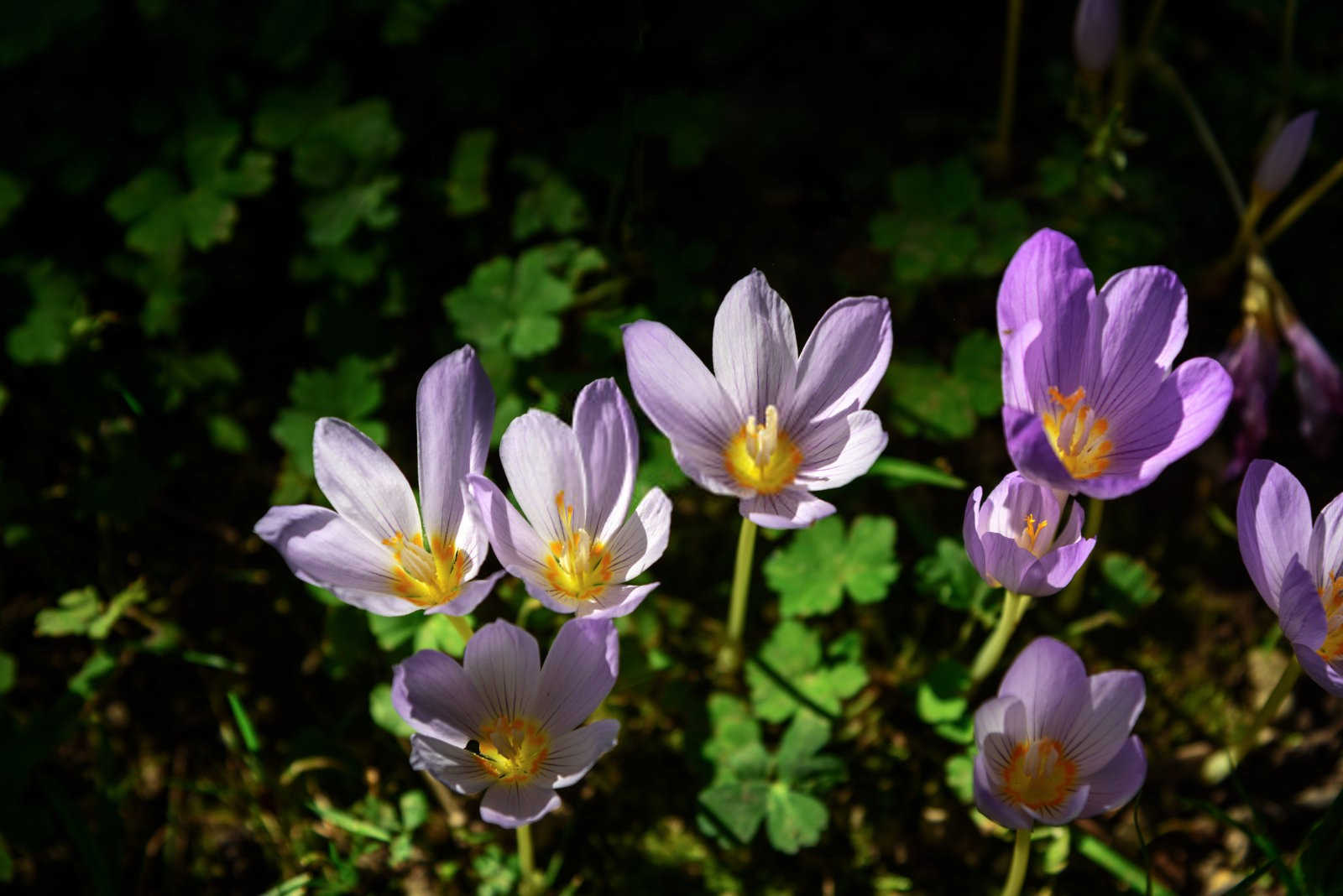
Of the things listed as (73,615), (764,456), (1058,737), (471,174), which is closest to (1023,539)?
(1058,737)

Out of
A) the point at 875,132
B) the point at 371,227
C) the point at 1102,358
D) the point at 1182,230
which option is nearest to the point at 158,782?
the point at 371,227

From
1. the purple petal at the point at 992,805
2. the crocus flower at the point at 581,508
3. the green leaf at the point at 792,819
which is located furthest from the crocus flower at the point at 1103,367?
the green leaf at the point at 792,819

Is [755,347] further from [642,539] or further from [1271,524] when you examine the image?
[1271,524]

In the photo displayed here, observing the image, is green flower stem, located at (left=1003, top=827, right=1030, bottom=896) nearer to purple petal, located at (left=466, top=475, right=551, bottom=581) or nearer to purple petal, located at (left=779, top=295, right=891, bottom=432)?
purple petal, located at (left=779, top=295, right=891, bottom=432)

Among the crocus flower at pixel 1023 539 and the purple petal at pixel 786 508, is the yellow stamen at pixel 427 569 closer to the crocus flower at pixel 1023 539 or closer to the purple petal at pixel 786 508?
the purple petal at pixel 786 508

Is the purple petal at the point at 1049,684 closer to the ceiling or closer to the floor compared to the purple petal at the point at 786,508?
closer to the floor

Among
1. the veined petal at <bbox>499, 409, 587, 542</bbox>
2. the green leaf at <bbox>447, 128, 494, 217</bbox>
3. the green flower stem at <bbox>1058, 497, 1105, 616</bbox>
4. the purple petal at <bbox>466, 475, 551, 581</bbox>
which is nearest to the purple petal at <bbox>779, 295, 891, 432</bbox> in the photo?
the veined petal at <bbox>499, 409, 587, 542</bbox>
